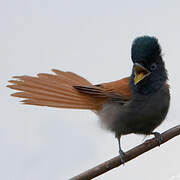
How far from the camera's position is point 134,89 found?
9.76ft

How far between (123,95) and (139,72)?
218 millimetres

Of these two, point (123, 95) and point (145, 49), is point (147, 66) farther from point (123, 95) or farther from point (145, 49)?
point (123, 95)

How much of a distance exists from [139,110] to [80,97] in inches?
16.4

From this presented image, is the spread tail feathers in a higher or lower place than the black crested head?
lower

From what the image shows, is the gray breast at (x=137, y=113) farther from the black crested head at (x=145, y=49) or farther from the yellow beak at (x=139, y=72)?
the black crested head at (x=145, y=49)

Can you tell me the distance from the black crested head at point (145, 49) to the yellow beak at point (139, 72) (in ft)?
0.18

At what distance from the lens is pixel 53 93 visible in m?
2.92

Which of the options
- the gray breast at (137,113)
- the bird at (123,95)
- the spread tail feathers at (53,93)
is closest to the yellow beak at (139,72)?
the bird at (123,95)

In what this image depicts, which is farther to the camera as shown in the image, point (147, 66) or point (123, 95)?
point (123, 95)

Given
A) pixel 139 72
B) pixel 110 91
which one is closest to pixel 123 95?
pixel 110 91

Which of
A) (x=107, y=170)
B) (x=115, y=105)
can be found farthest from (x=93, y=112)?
(x=107, y=170)

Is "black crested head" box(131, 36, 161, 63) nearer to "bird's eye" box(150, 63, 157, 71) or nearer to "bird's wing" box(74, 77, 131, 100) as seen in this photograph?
"bird's eye" box(150, 63, 157, 71)

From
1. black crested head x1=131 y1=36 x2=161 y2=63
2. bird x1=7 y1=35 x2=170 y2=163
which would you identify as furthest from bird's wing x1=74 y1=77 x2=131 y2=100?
black crested head x1=131 y1=36 x2=161 y2=63

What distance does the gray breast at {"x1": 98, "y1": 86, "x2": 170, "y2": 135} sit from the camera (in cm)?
293
